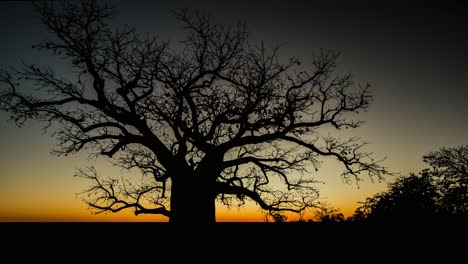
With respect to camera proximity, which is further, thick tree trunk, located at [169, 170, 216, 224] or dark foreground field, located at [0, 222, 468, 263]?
thick tree trunk, located at [169, 170, 216, 224]

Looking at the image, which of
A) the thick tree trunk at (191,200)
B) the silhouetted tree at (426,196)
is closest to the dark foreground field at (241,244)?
the thick tree trunk at (191,200)

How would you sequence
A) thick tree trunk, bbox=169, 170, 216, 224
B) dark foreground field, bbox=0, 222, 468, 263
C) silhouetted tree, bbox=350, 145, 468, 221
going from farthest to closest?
silhouetted tree, bbox=350, 145, 468, 221, thick tree trunk, bbox=169, 170, 216, 224, dark foreground field, bbox=0, 222, 468, 263

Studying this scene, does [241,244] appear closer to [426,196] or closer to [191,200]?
[191,200]

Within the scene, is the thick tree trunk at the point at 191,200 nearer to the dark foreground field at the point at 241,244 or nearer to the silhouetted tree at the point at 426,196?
the dark foreground field at the point at 241,244

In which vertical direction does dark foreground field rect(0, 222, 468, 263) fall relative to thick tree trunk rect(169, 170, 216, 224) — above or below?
below

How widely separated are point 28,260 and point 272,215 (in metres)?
6.57

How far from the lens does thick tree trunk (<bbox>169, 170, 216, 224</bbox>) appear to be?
32.5 ft

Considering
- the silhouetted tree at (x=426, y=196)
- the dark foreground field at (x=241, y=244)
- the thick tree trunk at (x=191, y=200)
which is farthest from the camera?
the silhouetted tree at (x=426, y=196)

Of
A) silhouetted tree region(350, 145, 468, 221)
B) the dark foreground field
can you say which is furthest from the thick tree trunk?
silhouetted tree region(350, 145, 468, 221)

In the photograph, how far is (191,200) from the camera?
32.7ft

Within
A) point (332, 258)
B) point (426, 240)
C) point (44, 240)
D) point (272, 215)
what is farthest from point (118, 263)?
point (426, 240)

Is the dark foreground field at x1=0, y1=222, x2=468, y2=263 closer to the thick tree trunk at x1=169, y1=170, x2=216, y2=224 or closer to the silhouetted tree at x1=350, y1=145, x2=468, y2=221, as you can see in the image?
the thick tree trunk at x1=169, y1=170, x2=216, y2=224

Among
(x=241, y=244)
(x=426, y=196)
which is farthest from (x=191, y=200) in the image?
(x=426, y=196)

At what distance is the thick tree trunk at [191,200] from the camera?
9.90 metres
